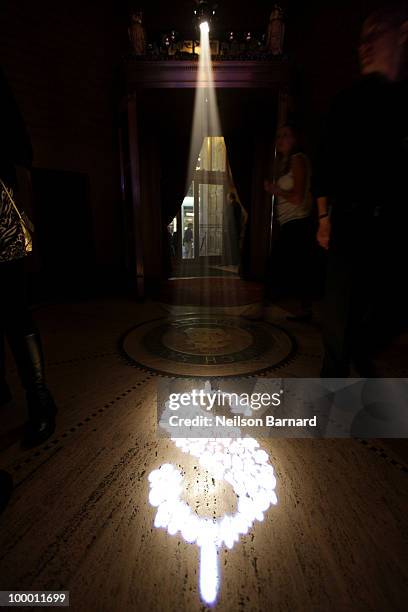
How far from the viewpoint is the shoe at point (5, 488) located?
869 mm

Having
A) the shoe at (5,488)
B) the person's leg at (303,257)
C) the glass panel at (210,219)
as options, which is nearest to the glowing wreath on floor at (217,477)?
the shoe at (5,488)

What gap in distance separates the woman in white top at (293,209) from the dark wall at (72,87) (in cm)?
218

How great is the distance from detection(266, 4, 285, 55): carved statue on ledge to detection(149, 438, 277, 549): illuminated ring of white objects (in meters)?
3.51

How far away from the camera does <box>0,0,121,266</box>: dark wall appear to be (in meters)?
2.87

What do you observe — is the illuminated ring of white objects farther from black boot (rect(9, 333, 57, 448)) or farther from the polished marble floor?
black boot (rect(9, 333, 57, 448))

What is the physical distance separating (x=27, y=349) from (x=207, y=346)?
1.15 meters

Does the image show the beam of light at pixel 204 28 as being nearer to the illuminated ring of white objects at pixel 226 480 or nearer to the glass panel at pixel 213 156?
the glass panel at pixel 213 156

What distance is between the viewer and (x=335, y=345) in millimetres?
1275

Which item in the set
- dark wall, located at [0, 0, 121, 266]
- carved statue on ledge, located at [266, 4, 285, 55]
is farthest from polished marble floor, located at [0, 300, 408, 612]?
carved statue on ledge, located at [266, 4, 285, 55]

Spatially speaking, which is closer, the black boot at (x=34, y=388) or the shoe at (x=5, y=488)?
the shoe at (x=5, y=488)

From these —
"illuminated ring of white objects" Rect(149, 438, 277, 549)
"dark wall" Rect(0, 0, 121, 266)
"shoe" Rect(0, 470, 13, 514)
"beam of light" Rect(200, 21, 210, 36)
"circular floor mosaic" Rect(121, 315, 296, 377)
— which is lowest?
"illuminated ring of white objects" Rect(149, 438, 277, 549)

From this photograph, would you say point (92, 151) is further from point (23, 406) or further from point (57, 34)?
point (23, 406)

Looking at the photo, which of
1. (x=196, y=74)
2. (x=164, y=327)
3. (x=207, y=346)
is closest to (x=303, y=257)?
(x=207, y=346)

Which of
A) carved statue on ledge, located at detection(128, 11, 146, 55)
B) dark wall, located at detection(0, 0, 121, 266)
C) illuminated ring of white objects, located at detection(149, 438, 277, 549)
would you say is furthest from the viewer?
carved statue on ledge, located at detection(128, 11, 146, 55)
